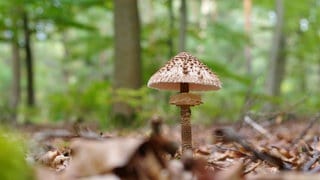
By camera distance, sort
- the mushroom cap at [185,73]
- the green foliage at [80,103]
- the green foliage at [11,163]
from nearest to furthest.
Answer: the green foliage at [11,163]
the mushroom cap at [185,73]
the green foliage at [80,103]

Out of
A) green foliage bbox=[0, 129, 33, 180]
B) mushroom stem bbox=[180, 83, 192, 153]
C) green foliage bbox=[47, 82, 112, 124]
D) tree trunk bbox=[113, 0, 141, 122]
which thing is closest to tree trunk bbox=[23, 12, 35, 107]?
green foliage bbox=[47, 82, 112, 124]

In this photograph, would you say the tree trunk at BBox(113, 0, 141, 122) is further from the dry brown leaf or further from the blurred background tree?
the dry brown leaf

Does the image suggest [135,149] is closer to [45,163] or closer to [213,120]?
[45,163]

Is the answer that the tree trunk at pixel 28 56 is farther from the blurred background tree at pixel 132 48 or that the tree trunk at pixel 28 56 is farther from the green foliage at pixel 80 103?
the green foliage at pixel 80 103

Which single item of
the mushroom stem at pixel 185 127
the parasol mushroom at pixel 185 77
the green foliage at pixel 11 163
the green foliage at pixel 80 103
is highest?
the parasol mushroom at pixel 185 77

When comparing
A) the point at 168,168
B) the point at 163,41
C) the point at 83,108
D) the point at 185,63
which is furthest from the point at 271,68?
the point at 168,168

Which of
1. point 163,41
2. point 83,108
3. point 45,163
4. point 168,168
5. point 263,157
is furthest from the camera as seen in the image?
point 83,108

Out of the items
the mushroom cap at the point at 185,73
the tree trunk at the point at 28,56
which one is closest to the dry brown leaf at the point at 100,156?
the mushroom cap at the point at 185,73

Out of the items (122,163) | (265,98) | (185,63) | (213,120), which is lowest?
(213,120)
